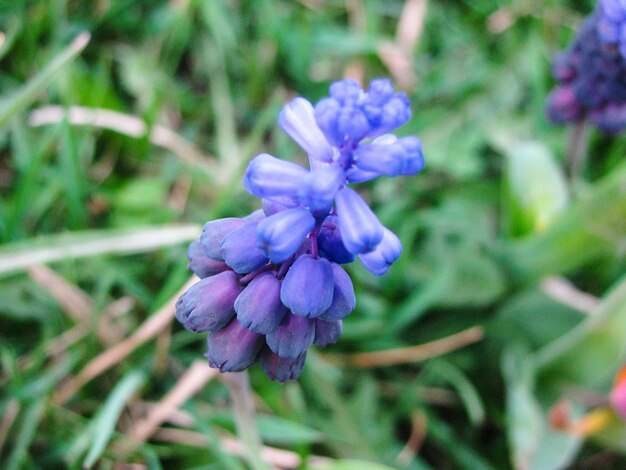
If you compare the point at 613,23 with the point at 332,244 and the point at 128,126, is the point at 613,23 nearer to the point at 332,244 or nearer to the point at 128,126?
the point at 332,244

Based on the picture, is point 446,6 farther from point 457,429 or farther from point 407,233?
point 457,429

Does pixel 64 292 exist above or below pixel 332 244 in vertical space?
below

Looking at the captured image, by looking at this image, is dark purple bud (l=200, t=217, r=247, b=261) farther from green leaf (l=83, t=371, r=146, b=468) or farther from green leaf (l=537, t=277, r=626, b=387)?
green leaf (l=537, t=277, r=626, b=387)

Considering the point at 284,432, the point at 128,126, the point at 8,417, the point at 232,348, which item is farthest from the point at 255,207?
the point at 232,348

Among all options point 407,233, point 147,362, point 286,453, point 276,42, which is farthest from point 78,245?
point 276,42

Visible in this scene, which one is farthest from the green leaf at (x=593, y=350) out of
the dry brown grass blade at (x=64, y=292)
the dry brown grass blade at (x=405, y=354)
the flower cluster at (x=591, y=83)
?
the dry brown grass blade at (x=64, y=292)
